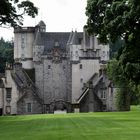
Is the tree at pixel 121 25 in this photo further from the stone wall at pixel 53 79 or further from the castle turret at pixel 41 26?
the castle turret at pixel 41 26

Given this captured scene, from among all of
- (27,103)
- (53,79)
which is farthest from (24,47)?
(27,103)

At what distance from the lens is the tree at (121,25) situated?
40656mm

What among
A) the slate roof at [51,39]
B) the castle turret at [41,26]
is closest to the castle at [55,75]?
the slate roof at [51,39]

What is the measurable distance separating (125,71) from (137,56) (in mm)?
2717

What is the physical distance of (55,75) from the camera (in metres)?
122

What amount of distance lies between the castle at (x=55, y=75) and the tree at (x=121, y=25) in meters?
64.6

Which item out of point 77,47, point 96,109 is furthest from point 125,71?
point 77,47

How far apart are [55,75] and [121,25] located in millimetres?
80969

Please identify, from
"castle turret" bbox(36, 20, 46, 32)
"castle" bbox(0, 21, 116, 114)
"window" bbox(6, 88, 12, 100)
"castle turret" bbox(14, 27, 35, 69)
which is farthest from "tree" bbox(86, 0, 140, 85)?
"castle turret" bbox(36, 20, 46, 32)

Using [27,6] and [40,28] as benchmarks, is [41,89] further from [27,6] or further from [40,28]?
[27,6]

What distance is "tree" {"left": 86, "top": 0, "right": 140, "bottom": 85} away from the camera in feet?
133

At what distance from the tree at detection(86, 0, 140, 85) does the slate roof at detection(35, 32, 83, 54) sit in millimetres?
76129

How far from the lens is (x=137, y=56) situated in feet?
140

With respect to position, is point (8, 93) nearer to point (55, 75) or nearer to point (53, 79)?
point (53, 79)
